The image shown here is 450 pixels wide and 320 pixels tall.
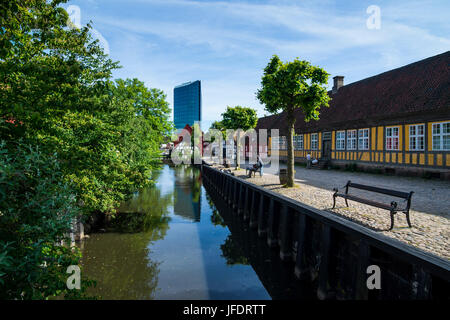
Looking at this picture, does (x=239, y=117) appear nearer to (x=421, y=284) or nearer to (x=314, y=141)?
(x=314, y=141)

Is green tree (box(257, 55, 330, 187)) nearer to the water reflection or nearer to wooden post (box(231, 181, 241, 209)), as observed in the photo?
wooden post (box(231, 181, 241, 209))

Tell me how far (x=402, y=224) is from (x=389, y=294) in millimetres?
2719

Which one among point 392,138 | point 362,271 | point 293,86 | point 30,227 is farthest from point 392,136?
point 30,227

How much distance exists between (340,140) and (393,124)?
17.7 feet

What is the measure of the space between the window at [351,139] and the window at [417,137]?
195 inches

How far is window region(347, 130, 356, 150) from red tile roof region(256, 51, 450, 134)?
0.61m

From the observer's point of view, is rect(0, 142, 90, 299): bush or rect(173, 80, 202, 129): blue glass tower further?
rect(173, 80, 202, 129): blue glass tower

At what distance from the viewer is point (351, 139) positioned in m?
23.0

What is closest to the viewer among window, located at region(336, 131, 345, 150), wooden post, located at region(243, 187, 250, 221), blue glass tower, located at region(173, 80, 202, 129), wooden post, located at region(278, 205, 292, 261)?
wooden post, located at region(278, 205, 292, 261)

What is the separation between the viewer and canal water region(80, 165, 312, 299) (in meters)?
7.69

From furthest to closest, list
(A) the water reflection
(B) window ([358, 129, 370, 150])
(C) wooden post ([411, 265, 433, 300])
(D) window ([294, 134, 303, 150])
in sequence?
(D) window ([294, 134, 303, 150]), (B) window ([358, 129, 370, 150]), (A) the water reflection, (C) wooden post ([411, 265, 433, 300])

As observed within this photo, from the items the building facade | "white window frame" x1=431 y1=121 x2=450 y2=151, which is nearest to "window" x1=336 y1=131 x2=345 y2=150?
the building facade

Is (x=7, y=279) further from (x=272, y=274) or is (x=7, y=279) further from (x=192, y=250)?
(x=192, y=250)

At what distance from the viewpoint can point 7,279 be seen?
Result: 8.75ft
